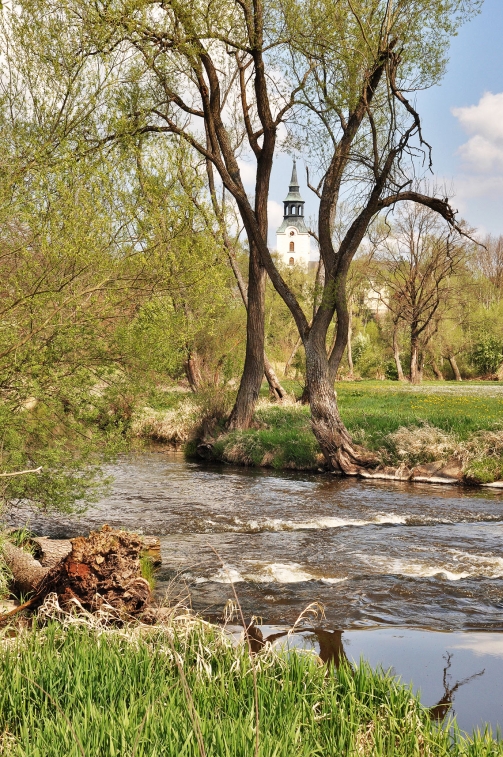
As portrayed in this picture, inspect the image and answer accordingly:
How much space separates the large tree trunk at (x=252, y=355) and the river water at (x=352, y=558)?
3.92 m

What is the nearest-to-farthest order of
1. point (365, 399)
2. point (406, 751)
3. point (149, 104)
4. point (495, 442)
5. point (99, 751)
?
point (99, 751), point (406, 751), point (495, 442), point (149, 104), point (365, 399)

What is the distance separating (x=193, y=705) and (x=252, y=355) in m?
16.4

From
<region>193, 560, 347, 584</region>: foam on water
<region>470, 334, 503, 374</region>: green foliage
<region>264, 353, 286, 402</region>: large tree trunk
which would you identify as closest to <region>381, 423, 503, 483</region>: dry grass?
<region>193, 560, 347, 584</region>: foam on water

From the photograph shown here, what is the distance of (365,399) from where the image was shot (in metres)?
25.4

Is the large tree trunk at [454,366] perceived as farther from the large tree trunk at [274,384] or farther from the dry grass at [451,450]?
the dry grass at [451,450]

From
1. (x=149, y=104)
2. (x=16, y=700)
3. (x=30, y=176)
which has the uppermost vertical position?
(x=149, y=104)

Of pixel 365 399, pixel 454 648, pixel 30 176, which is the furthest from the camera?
pixel 365 399

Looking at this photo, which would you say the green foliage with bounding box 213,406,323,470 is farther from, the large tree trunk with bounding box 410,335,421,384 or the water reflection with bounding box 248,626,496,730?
the large tree trunk with bounding box 410,335,421,384

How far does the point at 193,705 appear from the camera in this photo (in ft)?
10.5

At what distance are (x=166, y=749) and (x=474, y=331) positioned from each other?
159 feet

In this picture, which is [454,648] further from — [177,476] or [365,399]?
[365,399]

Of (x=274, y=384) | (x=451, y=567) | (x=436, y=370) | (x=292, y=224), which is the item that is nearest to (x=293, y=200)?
(x=292, y=224)

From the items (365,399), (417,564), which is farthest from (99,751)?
(365,399)

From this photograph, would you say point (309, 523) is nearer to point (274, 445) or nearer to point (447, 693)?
point (447, 693)
